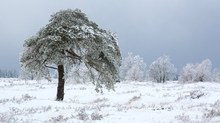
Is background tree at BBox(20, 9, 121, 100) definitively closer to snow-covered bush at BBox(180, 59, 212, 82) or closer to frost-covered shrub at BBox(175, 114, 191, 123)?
frost-covered shrub at BBox(175, 114, 191, 123)

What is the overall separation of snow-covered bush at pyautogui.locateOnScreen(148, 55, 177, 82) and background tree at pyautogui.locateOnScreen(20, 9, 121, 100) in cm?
8795

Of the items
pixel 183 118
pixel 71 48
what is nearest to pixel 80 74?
pixel 71 48

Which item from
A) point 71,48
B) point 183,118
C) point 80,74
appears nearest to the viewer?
point 183,118

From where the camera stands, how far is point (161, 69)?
4434 inches

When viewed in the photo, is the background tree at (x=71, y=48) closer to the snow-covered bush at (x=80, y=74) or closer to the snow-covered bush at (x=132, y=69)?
the snow-covered bush at (x=80, y=74)

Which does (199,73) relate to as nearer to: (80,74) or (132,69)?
(132,69)

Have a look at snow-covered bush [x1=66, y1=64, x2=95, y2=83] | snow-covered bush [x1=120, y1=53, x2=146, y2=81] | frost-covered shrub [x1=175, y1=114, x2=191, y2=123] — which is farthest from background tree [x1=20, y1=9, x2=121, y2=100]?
snow-covered bush [x1=120, y1=53, x2=146, y2=81]

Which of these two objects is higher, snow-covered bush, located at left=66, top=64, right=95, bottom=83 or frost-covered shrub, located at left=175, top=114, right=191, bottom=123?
snow-covered bush, located at left=66, top=64, right=95, bottom=83

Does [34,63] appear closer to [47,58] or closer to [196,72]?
[47,58]

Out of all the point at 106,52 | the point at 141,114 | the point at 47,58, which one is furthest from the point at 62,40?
the point at 141,114

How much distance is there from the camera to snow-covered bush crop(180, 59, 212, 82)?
349 feet

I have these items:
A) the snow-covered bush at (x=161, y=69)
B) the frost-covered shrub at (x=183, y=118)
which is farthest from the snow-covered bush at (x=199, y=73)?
the frost-covered shrub at (x=183, y=118)

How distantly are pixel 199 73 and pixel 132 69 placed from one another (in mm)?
20632

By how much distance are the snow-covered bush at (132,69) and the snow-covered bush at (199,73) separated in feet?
45.0
